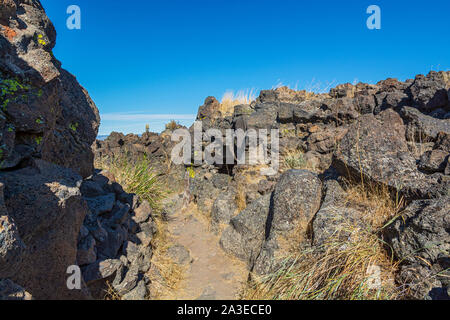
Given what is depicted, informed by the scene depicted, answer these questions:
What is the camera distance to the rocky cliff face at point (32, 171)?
6.17ft

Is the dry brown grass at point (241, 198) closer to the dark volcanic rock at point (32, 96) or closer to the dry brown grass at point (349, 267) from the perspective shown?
the dry brown grass at point (349, 267)

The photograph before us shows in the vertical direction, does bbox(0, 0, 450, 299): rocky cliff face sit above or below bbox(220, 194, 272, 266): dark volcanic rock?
above

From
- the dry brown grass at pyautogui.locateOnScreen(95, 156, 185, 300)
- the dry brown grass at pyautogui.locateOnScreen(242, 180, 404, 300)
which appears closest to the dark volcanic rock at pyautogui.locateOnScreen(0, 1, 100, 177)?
the dry brown grass at pyautogui.locateOnScreen(95, 156, 185, 300)

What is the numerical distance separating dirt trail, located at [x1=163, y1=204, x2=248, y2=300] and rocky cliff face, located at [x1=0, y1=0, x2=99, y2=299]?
2.07 meters

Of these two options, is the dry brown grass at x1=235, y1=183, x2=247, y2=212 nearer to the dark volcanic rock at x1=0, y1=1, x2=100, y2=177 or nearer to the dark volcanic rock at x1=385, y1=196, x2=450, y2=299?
the dark volcanic rock at x1=385, y1=196, x2=450, y2=299

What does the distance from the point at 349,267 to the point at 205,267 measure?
285 centimetres

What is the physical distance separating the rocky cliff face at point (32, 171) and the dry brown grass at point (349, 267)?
7.14 ft

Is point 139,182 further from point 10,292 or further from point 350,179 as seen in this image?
point 10,292

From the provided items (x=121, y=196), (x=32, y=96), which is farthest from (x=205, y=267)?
(x=32, y=96)

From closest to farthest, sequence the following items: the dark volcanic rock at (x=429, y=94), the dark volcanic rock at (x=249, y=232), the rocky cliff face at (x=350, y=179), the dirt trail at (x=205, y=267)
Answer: the rocky cliff face at (x=350, y=179)
the dirt trail at (x=205, y=267)
the dark volcanic rock at (x=249, y=232)
the dark volcanic rock at (x=429, y=94)

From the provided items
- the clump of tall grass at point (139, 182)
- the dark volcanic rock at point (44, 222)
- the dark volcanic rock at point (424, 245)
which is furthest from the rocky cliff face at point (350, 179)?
the dark volcanic rock at point (44, 222)

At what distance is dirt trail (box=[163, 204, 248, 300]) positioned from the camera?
4.03 m

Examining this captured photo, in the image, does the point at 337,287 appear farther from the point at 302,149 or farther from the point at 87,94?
the point at 302,149

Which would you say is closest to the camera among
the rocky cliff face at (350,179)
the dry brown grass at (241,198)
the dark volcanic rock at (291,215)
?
the rocky cliff face at (350,179)
